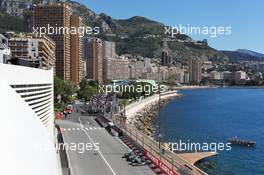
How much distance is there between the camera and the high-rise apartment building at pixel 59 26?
65.3 metres

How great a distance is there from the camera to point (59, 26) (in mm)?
67062

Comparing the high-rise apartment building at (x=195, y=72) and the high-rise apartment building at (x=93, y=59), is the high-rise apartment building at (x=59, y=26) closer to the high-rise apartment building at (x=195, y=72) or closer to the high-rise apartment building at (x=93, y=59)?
the high-rise apartment building at (x=93, y=59)

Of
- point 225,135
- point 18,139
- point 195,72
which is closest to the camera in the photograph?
point 18,139

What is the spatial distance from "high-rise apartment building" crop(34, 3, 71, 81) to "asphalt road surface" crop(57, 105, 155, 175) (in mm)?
34155

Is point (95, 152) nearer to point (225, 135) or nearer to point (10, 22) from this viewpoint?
point (225, 135)

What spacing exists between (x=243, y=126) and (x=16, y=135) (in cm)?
4681

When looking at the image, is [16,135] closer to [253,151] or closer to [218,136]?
[253,151]

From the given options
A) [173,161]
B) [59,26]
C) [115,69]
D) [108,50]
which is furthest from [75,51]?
[108,50]

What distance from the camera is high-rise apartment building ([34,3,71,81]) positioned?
65.3 meters

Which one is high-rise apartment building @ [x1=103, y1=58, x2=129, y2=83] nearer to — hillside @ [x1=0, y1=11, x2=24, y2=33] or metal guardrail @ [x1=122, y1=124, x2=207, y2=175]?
hillside @ [x1=0, y1=11, x2=24, y2=33]

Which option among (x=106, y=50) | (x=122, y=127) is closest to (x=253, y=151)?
(x=122, y=127)

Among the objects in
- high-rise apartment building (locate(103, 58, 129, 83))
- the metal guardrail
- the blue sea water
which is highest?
high-rise apartment building (locate(103, 58, 129, 83))

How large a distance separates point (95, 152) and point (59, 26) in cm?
4890

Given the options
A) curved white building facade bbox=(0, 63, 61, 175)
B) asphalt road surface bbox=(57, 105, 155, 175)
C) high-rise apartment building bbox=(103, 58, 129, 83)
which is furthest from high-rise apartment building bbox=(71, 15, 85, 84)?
curved white building facade bbox=(0, 63, 61, 175)
